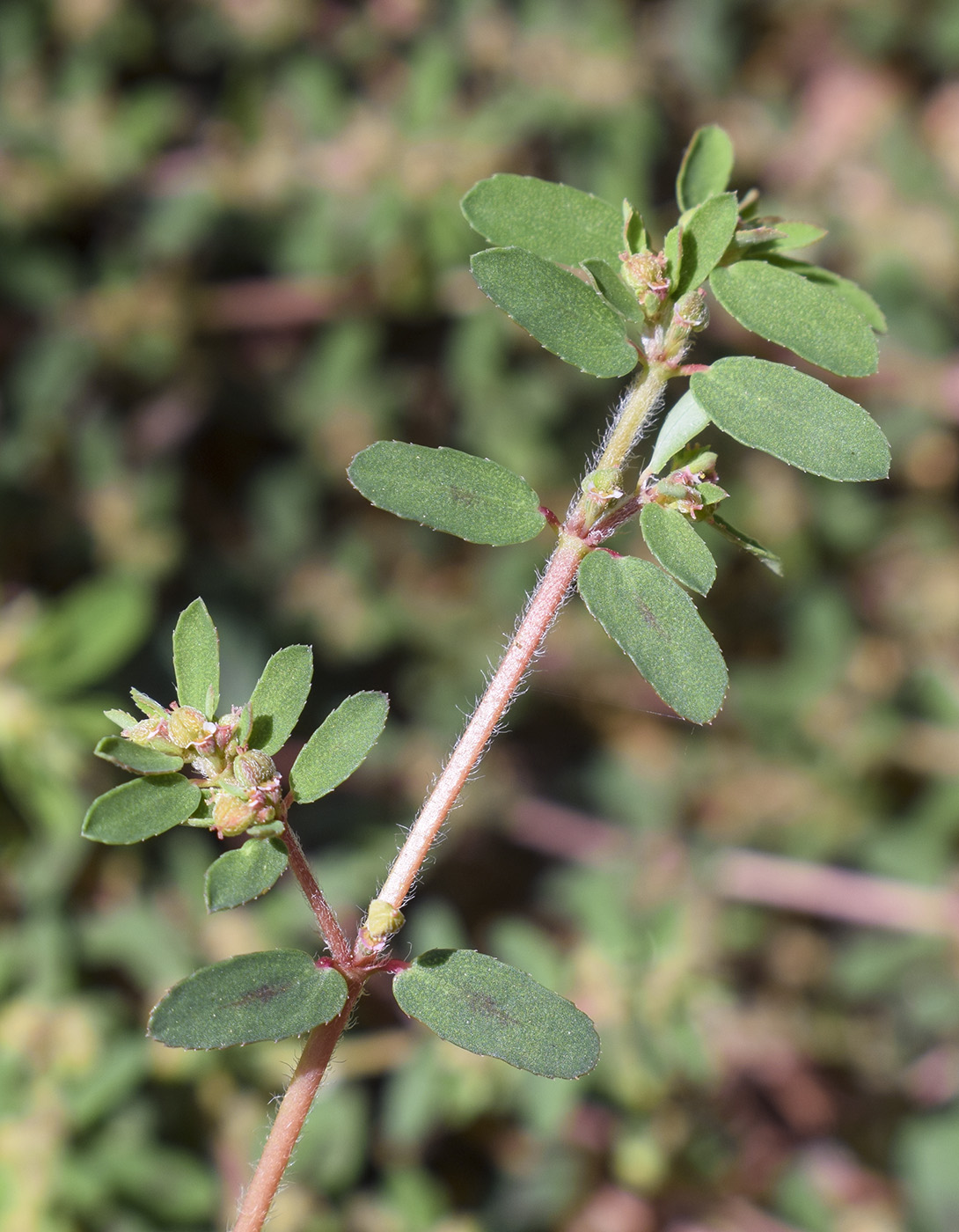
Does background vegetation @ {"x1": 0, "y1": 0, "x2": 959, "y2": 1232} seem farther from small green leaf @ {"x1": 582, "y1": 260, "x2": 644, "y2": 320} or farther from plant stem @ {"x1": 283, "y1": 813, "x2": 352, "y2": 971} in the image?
small green leaf @ {"x1": 582, "y1": 260, "x2": 644, "y2": 320}

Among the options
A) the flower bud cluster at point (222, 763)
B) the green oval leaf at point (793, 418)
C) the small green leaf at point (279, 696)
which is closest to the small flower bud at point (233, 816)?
the flower bud cluster at point (222, 763)

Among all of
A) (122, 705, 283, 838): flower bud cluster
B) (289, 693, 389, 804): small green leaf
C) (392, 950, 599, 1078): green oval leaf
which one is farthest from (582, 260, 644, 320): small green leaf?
(392, 950, 599, 1078): green oval leaf

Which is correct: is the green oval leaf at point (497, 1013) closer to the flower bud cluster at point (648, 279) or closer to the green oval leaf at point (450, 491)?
the green oval leaf at point (450, 491)

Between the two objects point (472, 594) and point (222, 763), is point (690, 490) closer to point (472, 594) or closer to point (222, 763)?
point (222, 763)


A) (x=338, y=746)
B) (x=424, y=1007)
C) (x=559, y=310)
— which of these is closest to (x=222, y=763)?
(x=338, y=746)

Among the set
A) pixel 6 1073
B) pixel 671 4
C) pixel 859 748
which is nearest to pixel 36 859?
pixel 6 1073
